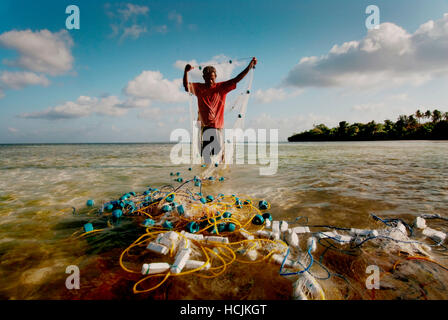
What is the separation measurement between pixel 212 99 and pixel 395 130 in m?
81.8

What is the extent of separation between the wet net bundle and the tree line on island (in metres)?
73.3

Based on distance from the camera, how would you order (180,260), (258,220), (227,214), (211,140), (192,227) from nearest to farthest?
(180,260) < (192,227) < (258,220) < (227,214) < (211,140)

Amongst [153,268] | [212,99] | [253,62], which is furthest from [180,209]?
[253,62]

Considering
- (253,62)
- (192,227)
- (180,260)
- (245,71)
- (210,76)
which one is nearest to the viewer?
(180,260)

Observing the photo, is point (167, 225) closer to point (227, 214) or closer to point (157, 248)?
point (157, 248)

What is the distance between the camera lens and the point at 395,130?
65875mm

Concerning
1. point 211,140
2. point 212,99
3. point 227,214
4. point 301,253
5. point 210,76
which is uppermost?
point 210,76

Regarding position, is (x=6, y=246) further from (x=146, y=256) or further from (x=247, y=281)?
(x=247, y=281)

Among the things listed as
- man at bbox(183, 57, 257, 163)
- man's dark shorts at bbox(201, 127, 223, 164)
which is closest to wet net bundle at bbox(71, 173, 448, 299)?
man's dark shorts at bbox(201, 127, 223, 164)

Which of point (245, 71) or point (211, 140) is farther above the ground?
point (245, 71)

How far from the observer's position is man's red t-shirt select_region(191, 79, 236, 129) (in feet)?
21.4

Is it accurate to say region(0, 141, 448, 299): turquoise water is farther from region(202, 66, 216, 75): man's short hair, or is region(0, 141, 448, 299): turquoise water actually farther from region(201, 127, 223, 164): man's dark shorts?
region(202, 66, 216, 75): man's short hair

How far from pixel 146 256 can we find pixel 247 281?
49.2 inches
